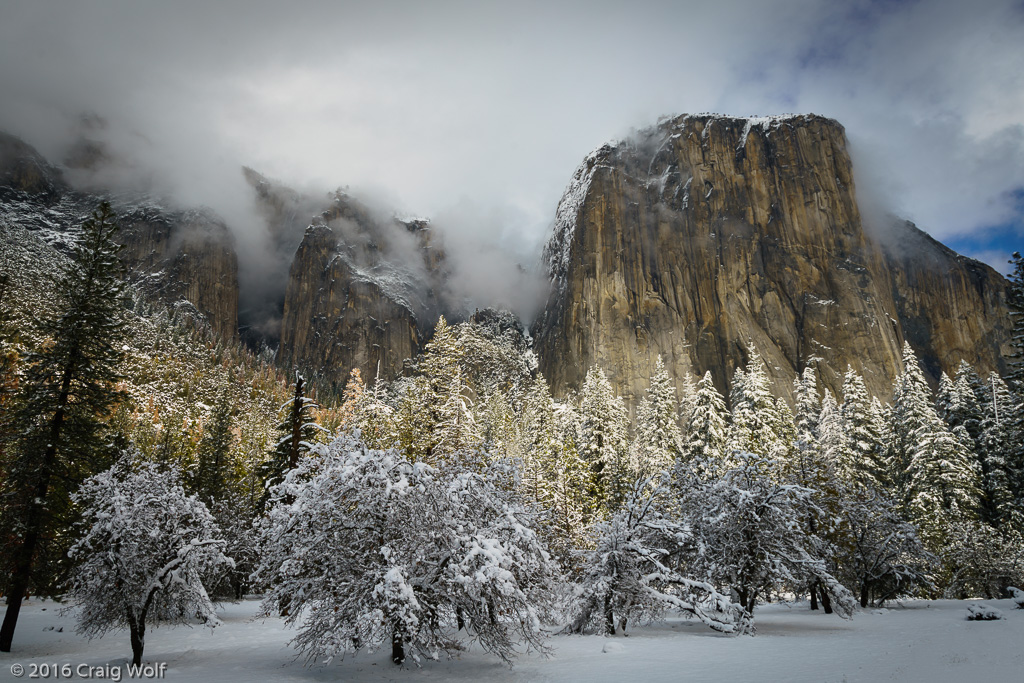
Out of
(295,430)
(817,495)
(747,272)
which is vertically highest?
(747,272)

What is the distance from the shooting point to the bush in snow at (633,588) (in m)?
15.6

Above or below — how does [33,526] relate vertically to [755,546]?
above

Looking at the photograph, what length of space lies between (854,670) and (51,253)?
662 ft

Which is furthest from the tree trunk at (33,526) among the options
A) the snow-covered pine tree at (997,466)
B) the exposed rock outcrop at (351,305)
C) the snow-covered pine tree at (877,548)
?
the exposed rock outcrop at (351,305)

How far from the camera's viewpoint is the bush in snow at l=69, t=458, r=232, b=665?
444 inches

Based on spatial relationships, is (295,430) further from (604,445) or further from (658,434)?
(658,434)

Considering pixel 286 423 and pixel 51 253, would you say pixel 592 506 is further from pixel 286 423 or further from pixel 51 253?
pixel 51 253

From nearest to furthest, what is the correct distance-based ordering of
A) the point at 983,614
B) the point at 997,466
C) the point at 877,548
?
the point at 983,614
the point at 877,548
the point at 997,466

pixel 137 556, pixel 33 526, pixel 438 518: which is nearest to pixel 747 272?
pixel 438 518

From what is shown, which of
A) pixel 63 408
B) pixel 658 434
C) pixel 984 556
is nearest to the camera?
pixel 63 408

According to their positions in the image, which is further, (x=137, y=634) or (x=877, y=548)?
(x=877, y=548)

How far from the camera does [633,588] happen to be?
51.4 ft

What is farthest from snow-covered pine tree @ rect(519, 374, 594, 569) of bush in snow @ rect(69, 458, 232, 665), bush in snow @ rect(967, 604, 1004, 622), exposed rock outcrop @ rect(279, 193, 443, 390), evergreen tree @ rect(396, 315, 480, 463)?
exposed rock outcrop @ rect(279, 193, 443, 390)

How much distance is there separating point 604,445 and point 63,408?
27625 mm
